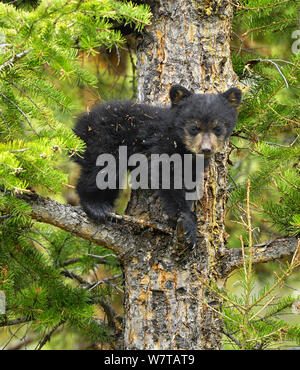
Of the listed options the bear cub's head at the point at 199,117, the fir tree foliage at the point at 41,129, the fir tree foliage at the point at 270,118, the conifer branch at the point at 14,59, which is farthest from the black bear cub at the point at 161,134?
the conifer branch at the point at 14,59

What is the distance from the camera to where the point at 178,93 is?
423 centimetres

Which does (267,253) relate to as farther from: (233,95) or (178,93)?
(178,93)

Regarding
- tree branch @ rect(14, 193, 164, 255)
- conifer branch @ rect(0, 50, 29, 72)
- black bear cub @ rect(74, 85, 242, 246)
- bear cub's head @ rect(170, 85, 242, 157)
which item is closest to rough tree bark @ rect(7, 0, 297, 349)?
tree branch @ rect(14, 193, 164, 255)

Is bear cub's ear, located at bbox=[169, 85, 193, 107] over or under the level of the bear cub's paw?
over

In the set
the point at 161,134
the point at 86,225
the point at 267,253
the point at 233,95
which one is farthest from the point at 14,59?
the point at 267,253

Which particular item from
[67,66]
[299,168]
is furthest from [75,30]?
[299,168]

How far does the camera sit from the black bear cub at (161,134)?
4203 millimetres

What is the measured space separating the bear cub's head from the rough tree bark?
1.05 ft

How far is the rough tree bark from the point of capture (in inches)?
157

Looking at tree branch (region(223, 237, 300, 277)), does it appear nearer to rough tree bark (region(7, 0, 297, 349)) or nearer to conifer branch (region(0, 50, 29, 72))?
rough tree bark (region(7, 0, 297, 349))

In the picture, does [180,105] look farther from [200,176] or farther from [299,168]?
[299,168]

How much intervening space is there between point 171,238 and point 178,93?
1258mm

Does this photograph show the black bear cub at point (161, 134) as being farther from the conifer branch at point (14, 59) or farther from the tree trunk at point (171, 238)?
the conifer branch at point (14, 59)

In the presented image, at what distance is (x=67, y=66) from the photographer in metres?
3.15
